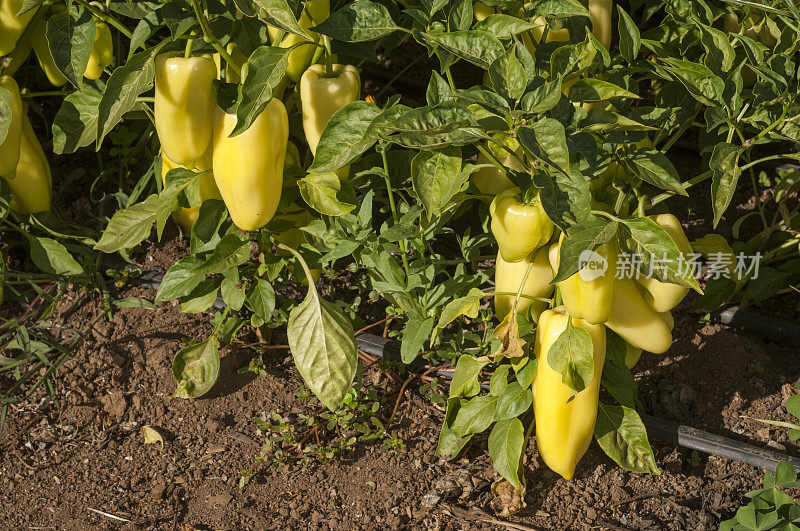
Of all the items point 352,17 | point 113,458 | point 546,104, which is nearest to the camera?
point 546,104

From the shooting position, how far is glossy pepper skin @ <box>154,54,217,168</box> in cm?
122

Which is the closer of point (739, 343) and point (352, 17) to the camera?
point (352, 17)

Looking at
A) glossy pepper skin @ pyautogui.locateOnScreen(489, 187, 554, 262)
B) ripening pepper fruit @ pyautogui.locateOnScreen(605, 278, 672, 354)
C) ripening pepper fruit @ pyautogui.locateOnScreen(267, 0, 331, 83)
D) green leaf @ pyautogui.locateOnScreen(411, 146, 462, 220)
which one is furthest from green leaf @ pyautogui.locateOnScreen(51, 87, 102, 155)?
ripening pepper fruit @ pyautogui.locateOnScreen(605, 278, 672, 354)

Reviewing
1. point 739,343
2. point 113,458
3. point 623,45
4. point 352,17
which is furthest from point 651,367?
point 113,458

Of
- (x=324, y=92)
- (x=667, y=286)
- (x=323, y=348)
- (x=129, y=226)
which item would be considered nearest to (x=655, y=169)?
(x=667, y=286)

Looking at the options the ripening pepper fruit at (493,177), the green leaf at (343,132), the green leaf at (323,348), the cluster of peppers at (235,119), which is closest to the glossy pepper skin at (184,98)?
the cluster of peppers at (235,119)

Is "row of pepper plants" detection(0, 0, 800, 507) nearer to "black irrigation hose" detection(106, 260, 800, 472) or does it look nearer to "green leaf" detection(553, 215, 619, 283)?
"green leaf" detection(553, 215, 619, 283)

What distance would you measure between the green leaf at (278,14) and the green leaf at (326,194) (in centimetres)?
29

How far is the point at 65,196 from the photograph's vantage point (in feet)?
6.46

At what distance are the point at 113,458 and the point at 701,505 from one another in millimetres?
1118

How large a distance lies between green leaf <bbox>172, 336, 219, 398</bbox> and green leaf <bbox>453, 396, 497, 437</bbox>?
1.61ft

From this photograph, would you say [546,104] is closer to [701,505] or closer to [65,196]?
[701,505]

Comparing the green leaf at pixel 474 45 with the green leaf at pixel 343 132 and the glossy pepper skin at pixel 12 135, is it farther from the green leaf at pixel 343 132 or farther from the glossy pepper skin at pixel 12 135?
the glossy pepper skin at pixel 12 135

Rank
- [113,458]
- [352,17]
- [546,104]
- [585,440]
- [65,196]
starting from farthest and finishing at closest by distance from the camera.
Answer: [65,196] → [113,458] → [585,440] → [352,17] → [546,104]
